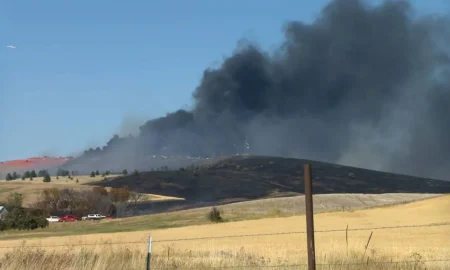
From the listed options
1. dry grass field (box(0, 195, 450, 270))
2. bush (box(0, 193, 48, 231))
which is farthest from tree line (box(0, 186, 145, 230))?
dry grass field (box(0, 195, 450, 270))

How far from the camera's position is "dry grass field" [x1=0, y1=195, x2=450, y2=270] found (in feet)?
50.6

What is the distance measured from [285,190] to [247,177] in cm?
1744

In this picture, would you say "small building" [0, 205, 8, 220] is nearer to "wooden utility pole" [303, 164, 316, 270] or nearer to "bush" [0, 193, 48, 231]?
"bush" [0, 193, 48, 231]

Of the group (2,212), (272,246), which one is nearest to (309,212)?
(272,246)

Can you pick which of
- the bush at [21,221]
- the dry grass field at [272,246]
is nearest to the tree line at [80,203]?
the bush at [21,221]

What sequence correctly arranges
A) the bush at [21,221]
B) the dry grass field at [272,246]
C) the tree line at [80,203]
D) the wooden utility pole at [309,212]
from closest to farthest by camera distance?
1. the wooden utility pole at [309,212]
2. the dry grass field at [272,246]
3. the bush at [21,221]
4. the tree line at [80,203]

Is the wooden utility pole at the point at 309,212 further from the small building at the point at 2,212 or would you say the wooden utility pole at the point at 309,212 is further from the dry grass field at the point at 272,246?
the small building at the point at 2,212

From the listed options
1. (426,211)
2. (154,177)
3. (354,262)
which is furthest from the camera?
(154,177)

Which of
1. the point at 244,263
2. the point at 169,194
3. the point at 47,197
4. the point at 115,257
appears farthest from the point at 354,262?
the point at 169,194

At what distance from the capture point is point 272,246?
32.5 metres

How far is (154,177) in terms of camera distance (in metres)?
198

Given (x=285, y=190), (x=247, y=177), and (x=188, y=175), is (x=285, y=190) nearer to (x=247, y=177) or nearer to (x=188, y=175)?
(x=247, y=177)

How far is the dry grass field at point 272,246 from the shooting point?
1541cm

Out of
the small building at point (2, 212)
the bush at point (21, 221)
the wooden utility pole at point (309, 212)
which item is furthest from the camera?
the small building at point (2, 212)
